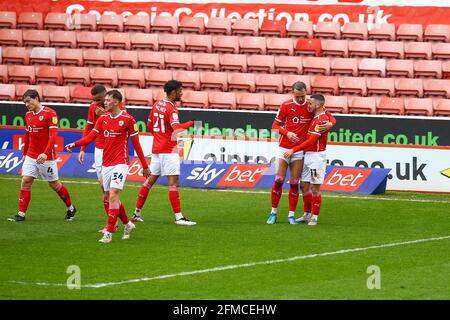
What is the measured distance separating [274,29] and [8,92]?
704cm

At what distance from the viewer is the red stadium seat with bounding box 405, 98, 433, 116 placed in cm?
2559

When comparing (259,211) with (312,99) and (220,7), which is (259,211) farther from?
(220,7)

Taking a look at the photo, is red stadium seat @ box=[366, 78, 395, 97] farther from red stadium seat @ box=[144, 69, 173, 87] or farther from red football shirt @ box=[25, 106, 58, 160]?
red football shirt @ box=[25, 106, 58, 160]

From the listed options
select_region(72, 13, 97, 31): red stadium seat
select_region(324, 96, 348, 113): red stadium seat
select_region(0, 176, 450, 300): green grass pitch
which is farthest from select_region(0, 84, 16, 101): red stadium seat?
select_region(324, 96, 348, 113): red stadium seat

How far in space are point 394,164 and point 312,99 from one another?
6.10 m

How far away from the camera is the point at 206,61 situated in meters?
28.1

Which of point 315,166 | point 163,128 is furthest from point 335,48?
point 163,128

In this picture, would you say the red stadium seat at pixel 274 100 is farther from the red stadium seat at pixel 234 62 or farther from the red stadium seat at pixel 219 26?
the red stadium seat at pixel 219 26

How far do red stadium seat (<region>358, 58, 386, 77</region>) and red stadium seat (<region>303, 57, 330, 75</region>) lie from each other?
0.82 m

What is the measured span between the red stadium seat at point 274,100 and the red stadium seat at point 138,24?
487cm

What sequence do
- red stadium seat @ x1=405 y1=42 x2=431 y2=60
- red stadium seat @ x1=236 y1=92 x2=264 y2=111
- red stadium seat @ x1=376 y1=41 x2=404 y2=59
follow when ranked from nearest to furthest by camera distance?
1. red stadium seat @ x1=236 y1=92 x2=264 y2=111
2. red stadium seat @ x1=405 y1=42 x2=431 y2=60
3. red stadium seat @ x1=376 y1=41 x2=404 y2=59

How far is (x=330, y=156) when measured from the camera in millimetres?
23797

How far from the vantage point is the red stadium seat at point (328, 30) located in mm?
28406

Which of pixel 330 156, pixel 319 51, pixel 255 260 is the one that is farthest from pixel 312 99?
pixel 319 51
